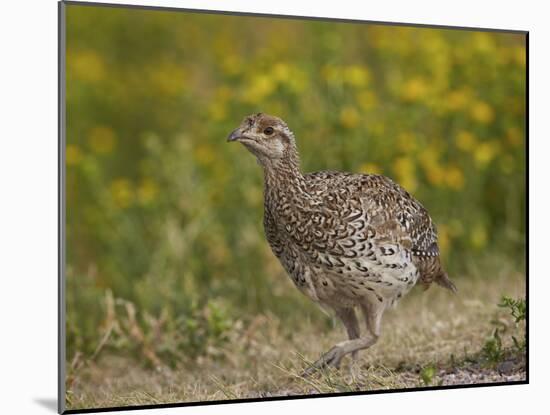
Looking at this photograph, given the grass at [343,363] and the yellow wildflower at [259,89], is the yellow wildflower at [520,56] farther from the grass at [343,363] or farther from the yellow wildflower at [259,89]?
the yellow wildflower at [259,89]

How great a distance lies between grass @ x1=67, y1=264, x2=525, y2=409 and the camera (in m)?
5.72

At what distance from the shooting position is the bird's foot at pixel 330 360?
5531 mm

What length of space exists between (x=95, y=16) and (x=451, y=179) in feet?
12.1

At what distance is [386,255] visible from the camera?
5.42 metres

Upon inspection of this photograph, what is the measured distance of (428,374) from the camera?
228 inches

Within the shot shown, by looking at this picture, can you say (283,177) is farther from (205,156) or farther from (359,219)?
(205,156)

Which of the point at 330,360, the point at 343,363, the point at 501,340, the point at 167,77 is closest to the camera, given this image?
the point at 330,360

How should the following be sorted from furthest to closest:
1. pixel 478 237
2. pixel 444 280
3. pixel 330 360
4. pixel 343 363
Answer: pixel 478 237, pixel 444 280, pixel 343 363, pixel 330 360

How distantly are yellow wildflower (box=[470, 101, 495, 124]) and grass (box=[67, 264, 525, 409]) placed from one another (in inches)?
44.9

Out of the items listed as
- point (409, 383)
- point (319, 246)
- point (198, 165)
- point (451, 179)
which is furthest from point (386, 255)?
point (198, 165)

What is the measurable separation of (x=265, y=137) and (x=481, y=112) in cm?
272

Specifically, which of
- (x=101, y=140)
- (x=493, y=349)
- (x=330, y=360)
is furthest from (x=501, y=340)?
(x=101, y=140)

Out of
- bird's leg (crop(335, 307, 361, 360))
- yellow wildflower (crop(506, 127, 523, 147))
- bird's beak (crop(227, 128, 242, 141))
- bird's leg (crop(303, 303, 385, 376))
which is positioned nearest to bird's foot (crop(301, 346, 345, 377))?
bird's leg (crop(303, 303, 385, 376))

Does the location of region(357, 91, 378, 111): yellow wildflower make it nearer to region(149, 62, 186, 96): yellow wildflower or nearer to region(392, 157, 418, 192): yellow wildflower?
region(392, 157, 418, 192): yellow wildflower
